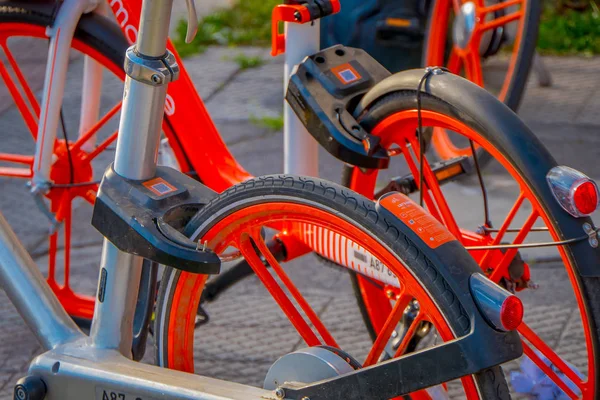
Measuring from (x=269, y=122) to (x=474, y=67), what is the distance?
59.7 inches

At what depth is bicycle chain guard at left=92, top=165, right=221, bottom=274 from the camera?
1943 millimetres

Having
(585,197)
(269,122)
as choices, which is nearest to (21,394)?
(585,197)

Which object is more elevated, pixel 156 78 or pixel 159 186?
pixel 156 78

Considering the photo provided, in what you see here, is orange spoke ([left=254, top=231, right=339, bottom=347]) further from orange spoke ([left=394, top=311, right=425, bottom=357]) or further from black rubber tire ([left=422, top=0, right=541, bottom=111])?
black rubber tire ([left=422, top=0, right=541, bottom=111])

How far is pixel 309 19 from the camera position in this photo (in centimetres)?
246

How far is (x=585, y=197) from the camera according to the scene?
1.91 m

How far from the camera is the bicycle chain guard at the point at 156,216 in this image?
194 cm

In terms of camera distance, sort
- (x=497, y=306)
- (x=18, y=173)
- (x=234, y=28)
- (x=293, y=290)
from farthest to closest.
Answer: (x=234, y=28) < (x=18, y=173) < (x=293, y=290) < (x=497, y=306)

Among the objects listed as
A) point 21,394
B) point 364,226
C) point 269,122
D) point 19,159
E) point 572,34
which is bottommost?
point 269,122

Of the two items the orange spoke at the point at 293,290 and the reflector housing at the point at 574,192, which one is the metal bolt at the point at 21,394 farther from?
the reflector housing at the point at 574,192

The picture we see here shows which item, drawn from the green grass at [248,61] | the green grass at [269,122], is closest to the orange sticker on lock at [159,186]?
the green grass at [269,122]

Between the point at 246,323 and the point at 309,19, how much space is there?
1.13 m

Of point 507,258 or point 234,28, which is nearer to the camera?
point 507,258

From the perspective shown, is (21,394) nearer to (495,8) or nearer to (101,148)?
(101,148)
